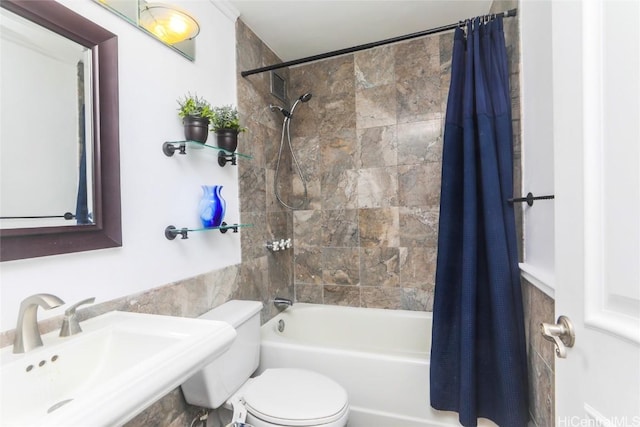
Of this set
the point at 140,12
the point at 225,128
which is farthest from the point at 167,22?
the point at 225,128

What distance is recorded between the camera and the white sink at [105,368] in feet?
1.78

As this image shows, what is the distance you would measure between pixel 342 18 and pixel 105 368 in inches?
86.3

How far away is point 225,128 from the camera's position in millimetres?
1493

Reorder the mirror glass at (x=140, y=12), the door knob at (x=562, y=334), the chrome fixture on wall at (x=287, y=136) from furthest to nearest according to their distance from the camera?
the chrome fixture on wall at (x=287, y=136) < the mirror glass at (x=140, y=12) < the door knob at (x=562, y=334)

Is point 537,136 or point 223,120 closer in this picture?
point 537,136

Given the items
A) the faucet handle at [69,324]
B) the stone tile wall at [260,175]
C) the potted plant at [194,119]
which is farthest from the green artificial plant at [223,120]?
the faucet handle at [69,324]

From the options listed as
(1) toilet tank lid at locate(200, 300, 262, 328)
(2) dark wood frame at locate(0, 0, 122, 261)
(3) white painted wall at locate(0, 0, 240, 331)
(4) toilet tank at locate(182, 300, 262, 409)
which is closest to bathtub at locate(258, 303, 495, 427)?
(4) toilet tank at locate(182, 300, 262, 409)

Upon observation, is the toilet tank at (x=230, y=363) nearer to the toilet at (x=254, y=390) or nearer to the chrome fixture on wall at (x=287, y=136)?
the toilet at (x=254, y=390)

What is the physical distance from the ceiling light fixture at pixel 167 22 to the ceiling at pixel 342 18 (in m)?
0.57

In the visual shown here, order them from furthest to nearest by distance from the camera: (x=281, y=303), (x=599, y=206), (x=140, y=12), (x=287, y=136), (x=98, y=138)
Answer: (x=287, y=136) < (x=281, y=303) < (x=140, y=12) < (x=98, y=138) < (x=599, y=206)

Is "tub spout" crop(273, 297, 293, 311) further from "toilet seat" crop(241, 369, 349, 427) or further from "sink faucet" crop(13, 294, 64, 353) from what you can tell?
"sink faucet" crop(13, 294, 64, 353)

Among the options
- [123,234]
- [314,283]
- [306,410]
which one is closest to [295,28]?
[123,234]

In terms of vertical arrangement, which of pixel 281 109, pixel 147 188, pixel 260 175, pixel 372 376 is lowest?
pixel 372 376

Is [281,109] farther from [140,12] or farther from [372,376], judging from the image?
[372,376]
